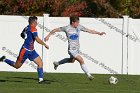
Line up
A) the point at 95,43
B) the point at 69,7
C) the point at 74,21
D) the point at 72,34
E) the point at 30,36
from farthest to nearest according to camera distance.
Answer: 1. the point at 69,7
2. the point at 95,43
3. the point at 72,34
4. the point at 74,21
5. the point at 30,36

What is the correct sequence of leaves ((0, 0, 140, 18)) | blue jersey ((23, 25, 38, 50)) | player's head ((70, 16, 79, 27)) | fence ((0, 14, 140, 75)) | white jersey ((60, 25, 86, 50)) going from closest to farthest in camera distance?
blue jersey ((23, 25, 38, 50)) → player's head ((70, 16, 79, 27)) → white jersey ((60, 25, 86, 50)) → fence ((0, 14, 140, 75)) → leaves ((0, 0, 140, 18))

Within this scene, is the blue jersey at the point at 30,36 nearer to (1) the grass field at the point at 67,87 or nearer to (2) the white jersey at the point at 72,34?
(1) the grass field at the point at 67,87

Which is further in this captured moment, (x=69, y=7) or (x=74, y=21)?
(x=69, y=7)

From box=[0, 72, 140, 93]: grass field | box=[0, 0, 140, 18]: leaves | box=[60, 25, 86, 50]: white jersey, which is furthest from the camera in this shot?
box=[0, 0, 140, 18]: leaves

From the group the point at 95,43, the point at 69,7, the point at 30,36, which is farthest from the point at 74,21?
the point at 69,7

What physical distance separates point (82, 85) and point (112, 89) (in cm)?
137

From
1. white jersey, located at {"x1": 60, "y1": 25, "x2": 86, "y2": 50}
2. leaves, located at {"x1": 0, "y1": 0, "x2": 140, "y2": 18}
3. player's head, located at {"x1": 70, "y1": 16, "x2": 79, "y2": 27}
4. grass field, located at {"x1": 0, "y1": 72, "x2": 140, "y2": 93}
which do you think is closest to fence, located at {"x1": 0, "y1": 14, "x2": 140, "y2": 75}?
leaves, located at {"x1": 0, "y1": 0, "x2": 140, "y2": 18}

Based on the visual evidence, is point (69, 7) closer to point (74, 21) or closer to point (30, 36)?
point (74, 21)

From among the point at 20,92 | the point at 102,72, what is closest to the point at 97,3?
the point at 102,72

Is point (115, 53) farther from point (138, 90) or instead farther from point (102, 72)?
point (138, 90)

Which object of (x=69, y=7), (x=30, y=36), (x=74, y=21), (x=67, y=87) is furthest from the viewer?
(x=69, y=7)

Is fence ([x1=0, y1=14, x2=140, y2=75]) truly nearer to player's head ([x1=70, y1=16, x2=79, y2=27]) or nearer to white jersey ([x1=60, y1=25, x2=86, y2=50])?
white jersey ([x1=60, y1=25, x2=86, y2=50])

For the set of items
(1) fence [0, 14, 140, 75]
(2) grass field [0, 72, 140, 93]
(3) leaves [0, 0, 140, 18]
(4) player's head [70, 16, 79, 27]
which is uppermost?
(3) leaves [0, 0, 140, 18]

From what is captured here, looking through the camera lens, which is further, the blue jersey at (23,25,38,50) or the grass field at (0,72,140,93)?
the blue jersey at (23,25,38,50)
